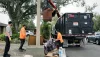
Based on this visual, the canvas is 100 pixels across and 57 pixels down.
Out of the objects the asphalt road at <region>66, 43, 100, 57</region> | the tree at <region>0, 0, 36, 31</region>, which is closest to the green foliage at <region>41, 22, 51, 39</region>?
the tree at <region>0, 0, 36, 31</region>

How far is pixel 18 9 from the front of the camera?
32.0 m

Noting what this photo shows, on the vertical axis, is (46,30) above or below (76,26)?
below

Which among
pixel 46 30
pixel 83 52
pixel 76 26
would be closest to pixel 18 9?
pixel 46 30

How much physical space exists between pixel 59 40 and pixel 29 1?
16.4 meters

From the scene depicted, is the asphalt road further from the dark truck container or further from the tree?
the tree

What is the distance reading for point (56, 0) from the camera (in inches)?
1271

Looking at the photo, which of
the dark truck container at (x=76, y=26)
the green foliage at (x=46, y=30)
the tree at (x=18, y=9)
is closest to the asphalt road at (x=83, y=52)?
the dark truck container at (x=76, y=26)

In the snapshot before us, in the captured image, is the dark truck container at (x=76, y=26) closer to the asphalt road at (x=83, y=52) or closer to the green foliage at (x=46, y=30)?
the asphalt road at (x=83, y=52)

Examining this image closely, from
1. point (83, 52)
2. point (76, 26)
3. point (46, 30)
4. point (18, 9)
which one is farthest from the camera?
point (18, 9)

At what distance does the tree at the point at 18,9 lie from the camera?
3136 centimetres

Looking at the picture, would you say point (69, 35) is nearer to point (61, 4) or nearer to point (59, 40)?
point (59, 40)

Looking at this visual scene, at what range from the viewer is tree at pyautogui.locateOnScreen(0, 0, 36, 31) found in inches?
1235

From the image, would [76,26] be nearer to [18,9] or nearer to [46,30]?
[46,30]

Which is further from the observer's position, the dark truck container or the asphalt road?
the dark truck container
